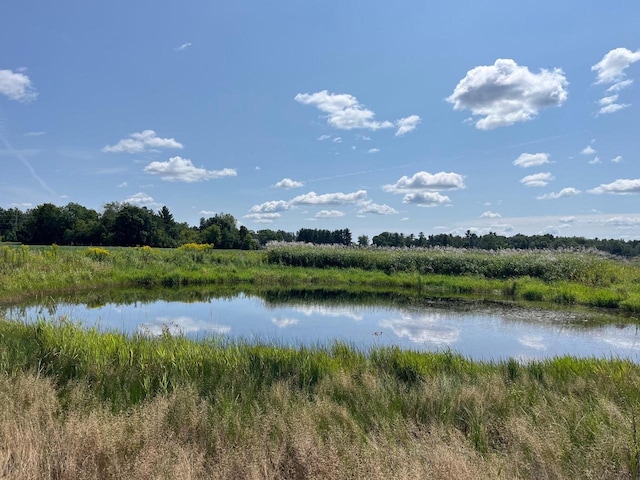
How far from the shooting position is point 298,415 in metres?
4.17

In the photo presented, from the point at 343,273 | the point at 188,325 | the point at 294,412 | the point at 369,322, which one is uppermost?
the point at 294,412

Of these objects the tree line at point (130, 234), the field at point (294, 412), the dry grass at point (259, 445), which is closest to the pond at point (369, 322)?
the field at point (294, 412)

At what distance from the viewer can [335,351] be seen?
7.56m

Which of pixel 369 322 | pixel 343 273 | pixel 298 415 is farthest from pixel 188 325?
pixel 343 273

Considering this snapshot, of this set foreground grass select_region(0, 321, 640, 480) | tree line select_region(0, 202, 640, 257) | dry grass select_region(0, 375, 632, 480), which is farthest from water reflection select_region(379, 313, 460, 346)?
tree line select_region(0, 202, 640, 257)

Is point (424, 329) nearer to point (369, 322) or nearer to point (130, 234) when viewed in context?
point (369, 322)

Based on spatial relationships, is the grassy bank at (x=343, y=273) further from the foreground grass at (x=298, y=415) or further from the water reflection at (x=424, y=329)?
the foreground grass at (x=298, y=415)

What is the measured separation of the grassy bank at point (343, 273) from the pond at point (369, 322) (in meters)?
2.64

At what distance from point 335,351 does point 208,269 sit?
2018 centimetres

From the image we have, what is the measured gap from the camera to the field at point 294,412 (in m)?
3.19

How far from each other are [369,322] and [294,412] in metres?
9.59

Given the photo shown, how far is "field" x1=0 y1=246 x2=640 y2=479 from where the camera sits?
3191 mm

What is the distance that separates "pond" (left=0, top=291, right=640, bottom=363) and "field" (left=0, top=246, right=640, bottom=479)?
1903 millimetres

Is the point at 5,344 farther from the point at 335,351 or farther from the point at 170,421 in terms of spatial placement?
the point at 335,351
